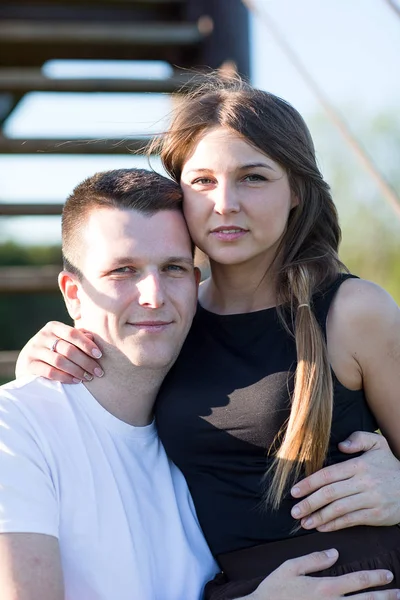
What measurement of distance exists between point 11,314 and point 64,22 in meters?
9.48

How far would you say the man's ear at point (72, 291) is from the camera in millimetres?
2055

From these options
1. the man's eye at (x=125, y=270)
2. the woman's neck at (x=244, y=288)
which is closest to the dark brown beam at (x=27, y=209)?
the woman's neck at (x=244, y=288)

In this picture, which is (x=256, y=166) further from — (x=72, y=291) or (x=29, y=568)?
(x=29, y=568)

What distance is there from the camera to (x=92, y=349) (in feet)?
6.48

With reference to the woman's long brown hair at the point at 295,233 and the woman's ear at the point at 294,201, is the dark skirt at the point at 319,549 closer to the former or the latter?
the woman's long brown hair at the point at 295,233

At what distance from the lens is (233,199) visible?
1942 mm

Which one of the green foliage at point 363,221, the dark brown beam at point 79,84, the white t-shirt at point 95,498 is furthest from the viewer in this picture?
the green foliage at point 363,221

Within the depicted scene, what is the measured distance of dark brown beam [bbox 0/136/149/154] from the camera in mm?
3355

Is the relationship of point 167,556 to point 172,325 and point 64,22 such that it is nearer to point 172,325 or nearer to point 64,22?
point 172,325

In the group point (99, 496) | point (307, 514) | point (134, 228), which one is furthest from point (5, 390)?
point (307, 514)

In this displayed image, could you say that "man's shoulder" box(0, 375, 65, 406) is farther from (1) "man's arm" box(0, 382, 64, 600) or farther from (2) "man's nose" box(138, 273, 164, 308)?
(2) "man's nose" box(138, 273, 164, 308)

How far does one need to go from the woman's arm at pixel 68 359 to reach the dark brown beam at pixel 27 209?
1.46 meters

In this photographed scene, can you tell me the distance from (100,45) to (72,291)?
198 cm

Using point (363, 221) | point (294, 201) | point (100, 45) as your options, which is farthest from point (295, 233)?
point (363, 221)
